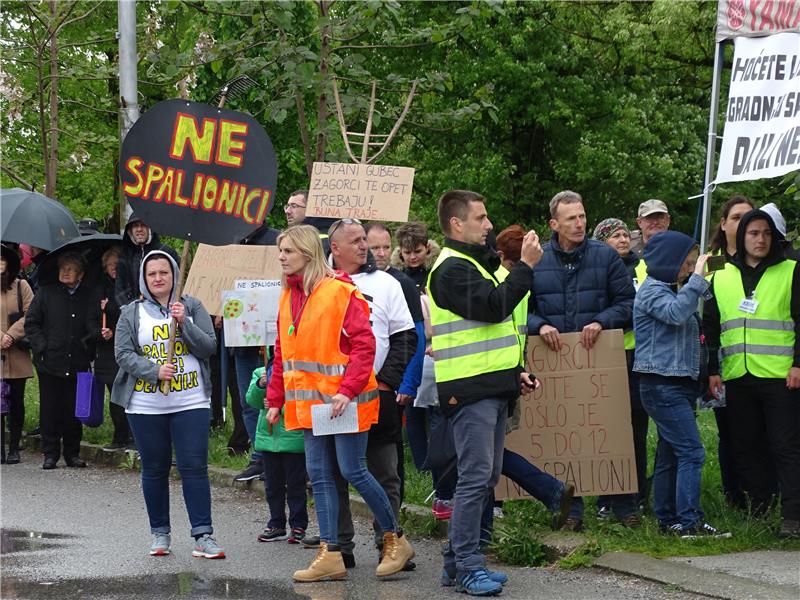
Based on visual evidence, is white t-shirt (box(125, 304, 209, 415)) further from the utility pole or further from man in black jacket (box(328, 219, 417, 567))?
the utility pole

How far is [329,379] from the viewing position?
737cm

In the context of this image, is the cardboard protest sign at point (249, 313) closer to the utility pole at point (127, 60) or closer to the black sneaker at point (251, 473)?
the black sneaker at point (251, 473)

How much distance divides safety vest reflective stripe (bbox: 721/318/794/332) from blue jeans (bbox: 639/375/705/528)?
20.2 inches

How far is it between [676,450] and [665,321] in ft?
2.56

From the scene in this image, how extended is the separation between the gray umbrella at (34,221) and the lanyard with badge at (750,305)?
24.1 ft

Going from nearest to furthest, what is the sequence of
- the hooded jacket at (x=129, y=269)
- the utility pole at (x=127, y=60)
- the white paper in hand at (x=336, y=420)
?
the white paper in hand at (x=336, y=420) < the hooded jacket at (x=129, y=269) < the utility pole at (x=127, y=60)

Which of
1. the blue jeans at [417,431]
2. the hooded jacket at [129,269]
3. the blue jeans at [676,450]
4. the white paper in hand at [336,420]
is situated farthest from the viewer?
the hooded jacket at [129,269]

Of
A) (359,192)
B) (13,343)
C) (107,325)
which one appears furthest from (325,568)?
(13,343)

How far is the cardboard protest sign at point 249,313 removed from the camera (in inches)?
384

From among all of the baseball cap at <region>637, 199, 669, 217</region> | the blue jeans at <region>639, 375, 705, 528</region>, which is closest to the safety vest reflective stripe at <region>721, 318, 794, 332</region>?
the blue jeans at <region>639, 375, 705, 528</region>

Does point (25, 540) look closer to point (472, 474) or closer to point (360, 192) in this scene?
point (472, 474)

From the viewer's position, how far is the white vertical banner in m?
8.14

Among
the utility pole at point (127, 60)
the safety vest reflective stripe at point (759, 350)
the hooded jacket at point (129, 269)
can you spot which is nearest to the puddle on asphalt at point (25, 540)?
the hooded jacket at point (129, 269)

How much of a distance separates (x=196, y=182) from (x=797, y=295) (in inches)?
147
